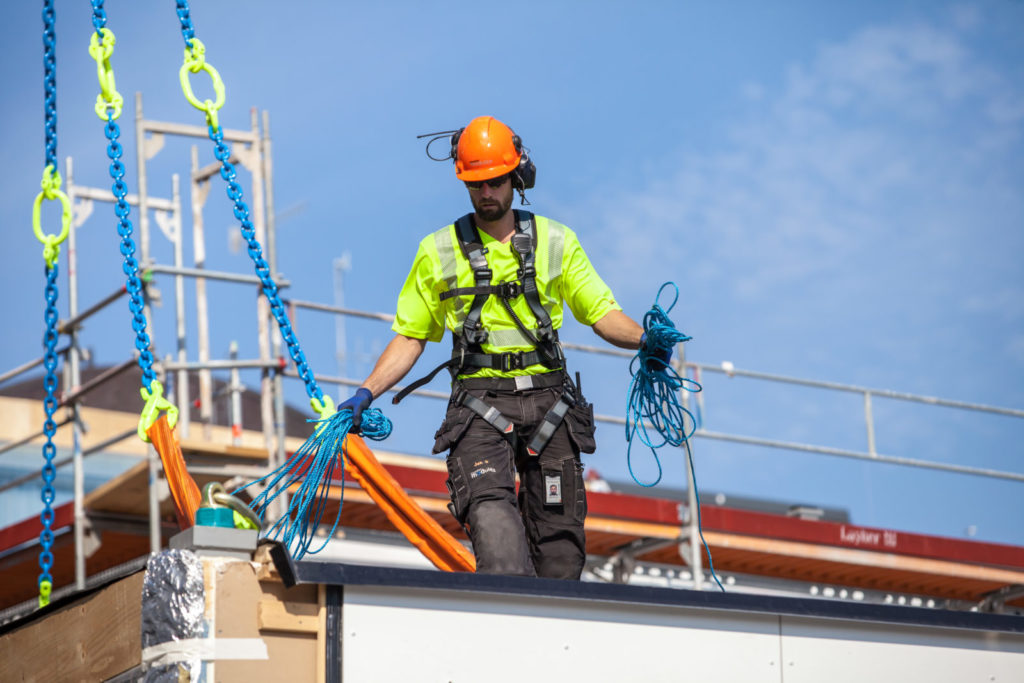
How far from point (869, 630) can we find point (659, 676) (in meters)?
0.90

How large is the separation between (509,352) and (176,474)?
1521 mm

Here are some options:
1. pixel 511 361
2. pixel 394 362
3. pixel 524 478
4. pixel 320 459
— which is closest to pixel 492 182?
pixel 511 361

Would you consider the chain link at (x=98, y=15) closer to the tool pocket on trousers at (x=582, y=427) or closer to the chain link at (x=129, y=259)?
the chain link at (x=129, y=259)

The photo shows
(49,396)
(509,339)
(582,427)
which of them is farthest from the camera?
(49,396)

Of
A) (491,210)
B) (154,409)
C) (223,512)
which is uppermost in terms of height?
(491,210)

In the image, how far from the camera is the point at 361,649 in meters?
4.34

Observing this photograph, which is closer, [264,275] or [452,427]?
[452,427]

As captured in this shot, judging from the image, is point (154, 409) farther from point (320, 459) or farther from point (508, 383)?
point (508, 383)

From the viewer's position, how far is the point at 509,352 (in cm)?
604

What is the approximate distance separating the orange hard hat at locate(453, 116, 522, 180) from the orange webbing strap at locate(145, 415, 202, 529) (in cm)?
172

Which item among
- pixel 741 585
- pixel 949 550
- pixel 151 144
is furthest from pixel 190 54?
pixel 949 550

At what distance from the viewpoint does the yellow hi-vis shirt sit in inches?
238

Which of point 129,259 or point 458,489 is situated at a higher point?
point 129,259

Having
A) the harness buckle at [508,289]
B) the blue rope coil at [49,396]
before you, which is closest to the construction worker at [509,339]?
the harness buckle at [508,289]
